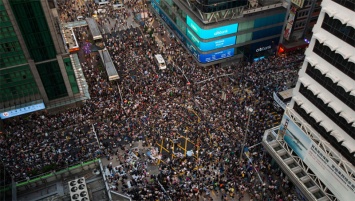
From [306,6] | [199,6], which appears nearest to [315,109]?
[199,6]

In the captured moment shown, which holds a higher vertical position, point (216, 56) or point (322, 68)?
point (322, 68)

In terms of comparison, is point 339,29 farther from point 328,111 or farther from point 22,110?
point 22,110

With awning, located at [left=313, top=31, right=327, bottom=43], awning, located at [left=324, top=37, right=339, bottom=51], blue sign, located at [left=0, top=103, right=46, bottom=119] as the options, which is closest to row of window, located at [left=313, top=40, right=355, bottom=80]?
awning, located at [left=324, top=37, right=339, bottom=51]

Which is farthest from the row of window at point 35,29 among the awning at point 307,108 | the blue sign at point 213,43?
the awning at point 307,108

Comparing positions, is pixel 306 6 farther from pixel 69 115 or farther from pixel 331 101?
pixel 69 115

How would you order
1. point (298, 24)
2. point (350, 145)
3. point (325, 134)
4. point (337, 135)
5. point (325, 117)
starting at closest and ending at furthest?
point (350, 145) < point (337, 135) < point (325, 117) < point (325, 134) < point (298, 24)

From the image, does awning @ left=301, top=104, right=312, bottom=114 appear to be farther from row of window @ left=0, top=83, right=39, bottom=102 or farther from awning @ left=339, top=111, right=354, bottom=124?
row of window @ left=0, top=83, right=39, bottom=102

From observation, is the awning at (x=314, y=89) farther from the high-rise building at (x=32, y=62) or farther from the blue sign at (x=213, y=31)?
the high-rise building at (x=32, y=62)

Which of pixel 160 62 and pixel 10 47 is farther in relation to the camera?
pixel 160 62

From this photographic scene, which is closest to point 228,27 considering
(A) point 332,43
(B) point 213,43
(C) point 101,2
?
(B) point 213,43
